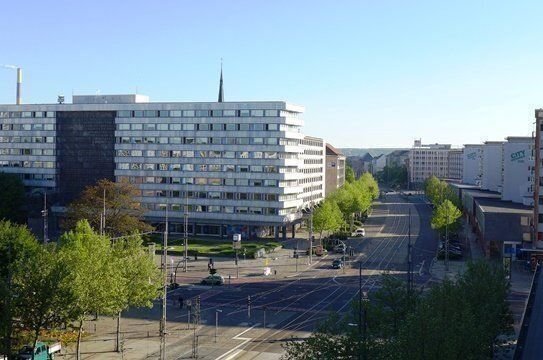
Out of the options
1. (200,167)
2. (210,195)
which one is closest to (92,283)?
(210,195)

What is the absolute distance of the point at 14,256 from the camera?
51906mm

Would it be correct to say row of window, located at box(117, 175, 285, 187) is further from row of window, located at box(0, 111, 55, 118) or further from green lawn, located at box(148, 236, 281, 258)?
row of window, located at box(0, 111, 55, 118)

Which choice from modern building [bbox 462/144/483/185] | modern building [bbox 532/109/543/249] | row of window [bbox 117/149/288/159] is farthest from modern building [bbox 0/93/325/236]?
modern building [bbox 462/144/483/185]

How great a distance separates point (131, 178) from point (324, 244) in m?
34.5

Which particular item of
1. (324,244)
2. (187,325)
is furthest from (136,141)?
(187,325)

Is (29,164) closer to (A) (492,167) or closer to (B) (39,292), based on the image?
(B) (39,292)

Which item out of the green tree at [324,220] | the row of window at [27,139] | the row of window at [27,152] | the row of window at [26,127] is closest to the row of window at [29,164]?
the row of window at [27,152]

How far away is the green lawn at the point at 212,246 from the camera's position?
8625 centimetres

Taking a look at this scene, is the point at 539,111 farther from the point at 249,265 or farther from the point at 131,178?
the point at 131,178

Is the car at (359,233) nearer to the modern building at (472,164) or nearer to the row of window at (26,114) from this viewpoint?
the row of window at (26,114)

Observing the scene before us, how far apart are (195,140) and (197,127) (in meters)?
2.12

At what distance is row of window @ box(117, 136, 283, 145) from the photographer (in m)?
98.6

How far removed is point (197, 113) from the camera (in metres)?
101

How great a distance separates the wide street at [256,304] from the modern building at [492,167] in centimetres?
4473
